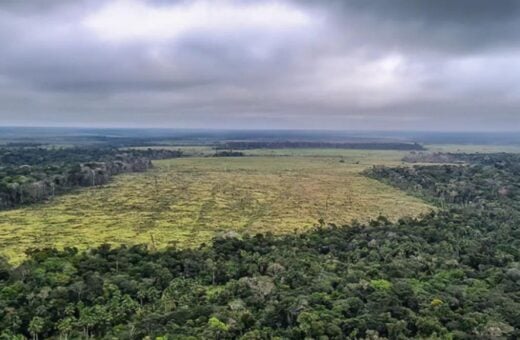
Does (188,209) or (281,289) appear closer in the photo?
(281,289)

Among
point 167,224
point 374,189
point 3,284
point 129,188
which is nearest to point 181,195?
point 129,188

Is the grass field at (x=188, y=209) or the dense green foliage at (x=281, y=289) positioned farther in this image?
the grass field at (x=188, y=209)

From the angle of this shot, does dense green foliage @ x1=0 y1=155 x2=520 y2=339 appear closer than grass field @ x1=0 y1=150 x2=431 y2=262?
Yes

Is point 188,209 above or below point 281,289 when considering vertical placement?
below
